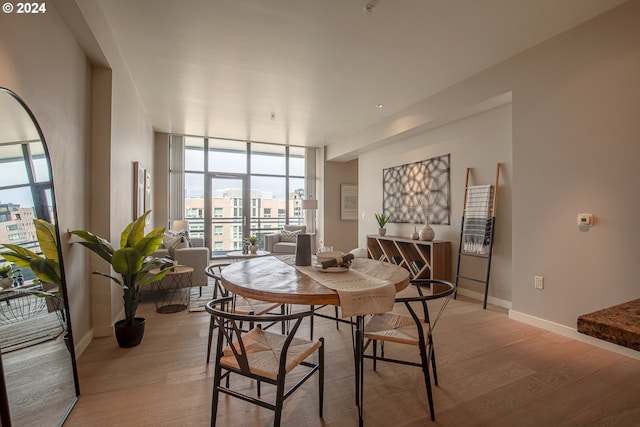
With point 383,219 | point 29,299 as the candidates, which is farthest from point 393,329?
point 383,219

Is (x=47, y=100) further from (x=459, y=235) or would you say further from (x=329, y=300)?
(x=459, y=235)

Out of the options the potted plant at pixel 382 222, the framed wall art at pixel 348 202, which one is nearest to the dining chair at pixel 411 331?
the potted plant at pixel 382 222

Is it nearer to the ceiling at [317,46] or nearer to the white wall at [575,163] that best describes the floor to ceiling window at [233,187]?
the ceiling at [317,46]

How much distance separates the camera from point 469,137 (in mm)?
4059

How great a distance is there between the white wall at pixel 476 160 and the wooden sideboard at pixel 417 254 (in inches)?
8.6

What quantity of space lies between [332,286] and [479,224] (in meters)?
2.88

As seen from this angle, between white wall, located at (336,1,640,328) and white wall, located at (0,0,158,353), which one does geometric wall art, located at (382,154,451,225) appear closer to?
white wall, located at (336,1,640,328)

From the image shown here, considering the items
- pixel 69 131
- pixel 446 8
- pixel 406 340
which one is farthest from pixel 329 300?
pixel 446 8

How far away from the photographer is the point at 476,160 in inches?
156

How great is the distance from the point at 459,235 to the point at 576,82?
7.04 ft

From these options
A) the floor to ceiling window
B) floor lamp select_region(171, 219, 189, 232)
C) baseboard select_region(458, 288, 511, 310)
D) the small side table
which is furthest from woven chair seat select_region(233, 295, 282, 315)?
the floor to ceiling window

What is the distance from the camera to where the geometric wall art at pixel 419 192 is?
4457 millimetres

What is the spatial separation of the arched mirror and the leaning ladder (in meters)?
3.84

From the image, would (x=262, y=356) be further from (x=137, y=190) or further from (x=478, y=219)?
(x=137, y=190)
